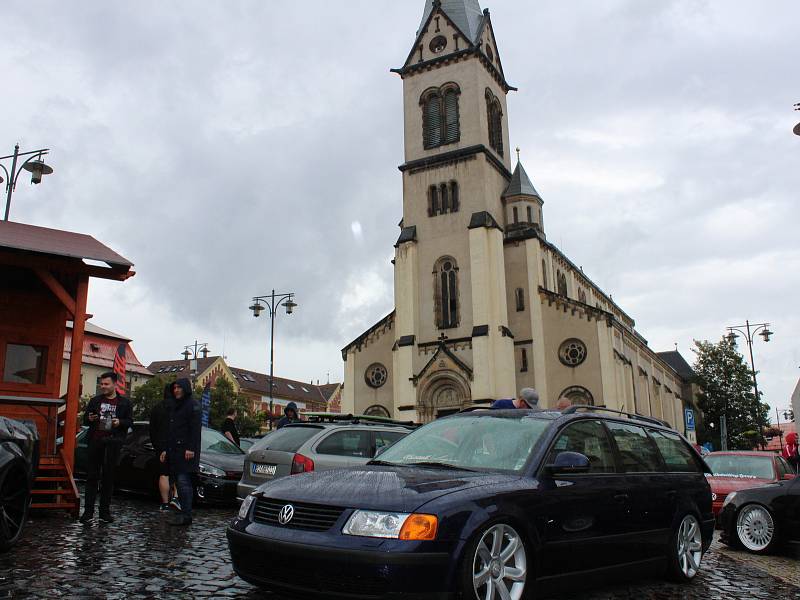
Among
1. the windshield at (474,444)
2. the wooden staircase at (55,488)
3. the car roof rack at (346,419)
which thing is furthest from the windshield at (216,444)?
the windshield at (474,444)

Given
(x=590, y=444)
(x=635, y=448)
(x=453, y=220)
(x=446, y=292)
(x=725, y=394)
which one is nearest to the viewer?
(x=590, y=444)

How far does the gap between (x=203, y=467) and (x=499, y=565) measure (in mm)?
8636

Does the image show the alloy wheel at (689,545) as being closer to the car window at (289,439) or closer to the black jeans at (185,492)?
the car window at (289,439)

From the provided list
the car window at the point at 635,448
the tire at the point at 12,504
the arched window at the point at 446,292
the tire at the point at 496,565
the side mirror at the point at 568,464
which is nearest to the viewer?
the tire at the point at 496,565

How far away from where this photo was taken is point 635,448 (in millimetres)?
6684

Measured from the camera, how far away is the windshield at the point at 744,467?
13.6 meters

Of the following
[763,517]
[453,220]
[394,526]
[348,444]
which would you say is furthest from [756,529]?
[453,220]

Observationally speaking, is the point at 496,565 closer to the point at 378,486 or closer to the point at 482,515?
the point at 482,515

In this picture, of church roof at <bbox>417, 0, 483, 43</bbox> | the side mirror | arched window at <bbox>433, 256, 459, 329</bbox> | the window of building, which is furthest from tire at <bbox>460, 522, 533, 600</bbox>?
church roof at <bbox>417, 0, 483, 43</bbox>

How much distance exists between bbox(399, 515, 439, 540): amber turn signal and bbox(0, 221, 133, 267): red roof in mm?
7506

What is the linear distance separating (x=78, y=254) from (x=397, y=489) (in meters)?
7.35

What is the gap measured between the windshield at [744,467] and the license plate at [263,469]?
8.93 meters

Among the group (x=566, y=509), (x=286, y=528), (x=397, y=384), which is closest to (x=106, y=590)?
(x=286, y=528)

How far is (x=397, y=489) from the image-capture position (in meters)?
4.70
